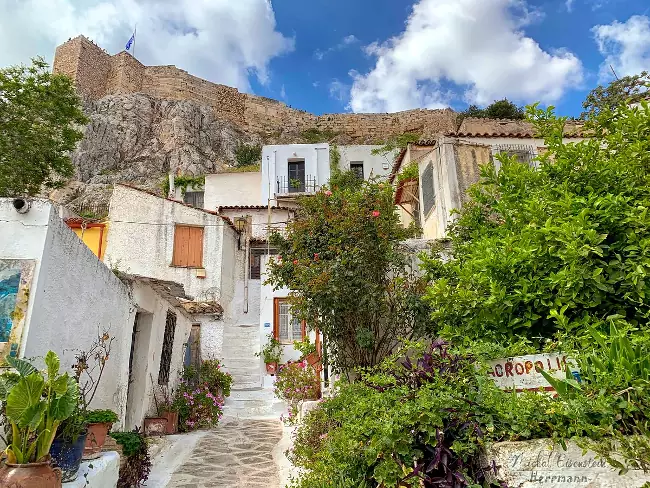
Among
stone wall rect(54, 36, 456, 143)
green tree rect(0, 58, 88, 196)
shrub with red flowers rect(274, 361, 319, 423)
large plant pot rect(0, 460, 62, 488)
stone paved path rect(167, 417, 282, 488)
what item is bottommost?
stone paved path rect(167, 417, 282, 488)

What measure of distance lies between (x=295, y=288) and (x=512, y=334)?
349cm

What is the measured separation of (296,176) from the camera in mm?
24469

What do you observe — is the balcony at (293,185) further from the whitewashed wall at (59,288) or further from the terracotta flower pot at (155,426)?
the whitewashed wall at (59,288)

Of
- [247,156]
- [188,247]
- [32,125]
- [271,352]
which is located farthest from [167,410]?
[247,156]

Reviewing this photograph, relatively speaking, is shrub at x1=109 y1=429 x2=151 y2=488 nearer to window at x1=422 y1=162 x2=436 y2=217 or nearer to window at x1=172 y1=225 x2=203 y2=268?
window at x1=422 y1=162 x2=436 y2=217

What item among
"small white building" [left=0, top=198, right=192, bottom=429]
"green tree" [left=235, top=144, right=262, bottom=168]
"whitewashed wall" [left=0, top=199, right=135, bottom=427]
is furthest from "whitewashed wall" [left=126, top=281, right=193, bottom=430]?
"green tree" [left=235, top=144, right=262, bottom=168]

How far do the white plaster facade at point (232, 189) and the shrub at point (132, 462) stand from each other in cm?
1836

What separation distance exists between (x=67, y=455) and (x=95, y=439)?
1052 mm

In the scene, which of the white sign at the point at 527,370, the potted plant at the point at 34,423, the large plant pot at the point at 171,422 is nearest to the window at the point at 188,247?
the large plant pot at the point at 171,422

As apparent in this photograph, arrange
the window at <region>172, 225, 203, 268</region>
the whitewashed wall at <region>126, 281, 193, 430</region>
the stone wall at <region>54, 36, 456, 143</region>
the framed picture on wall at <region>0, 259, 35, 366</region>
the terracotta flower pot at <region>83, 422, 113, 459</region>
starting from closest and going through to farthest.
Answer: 1. the framed picture on wall at <region>0, 259, 35, 366</region>
2. the terracotta flower pot at <region>83, 422, 113, 459</region>
3. the whitewashed wall at <region>126, 281, 193, 430</region>
4. the window at <region>172, 225, 203, 268</region>
5. the stone wall at <region>54, 36, 456, 143</region>

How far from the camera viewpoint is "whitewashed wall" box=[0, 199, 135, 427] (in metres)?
4.88

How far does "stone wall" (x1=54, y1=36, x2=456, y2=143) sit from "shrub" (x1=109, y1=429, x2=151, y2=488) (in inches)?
1301

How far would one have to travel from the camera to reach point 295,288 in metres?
6.86

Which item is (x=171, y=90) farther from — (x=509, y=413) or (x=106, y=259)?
(x=509, y=413)
